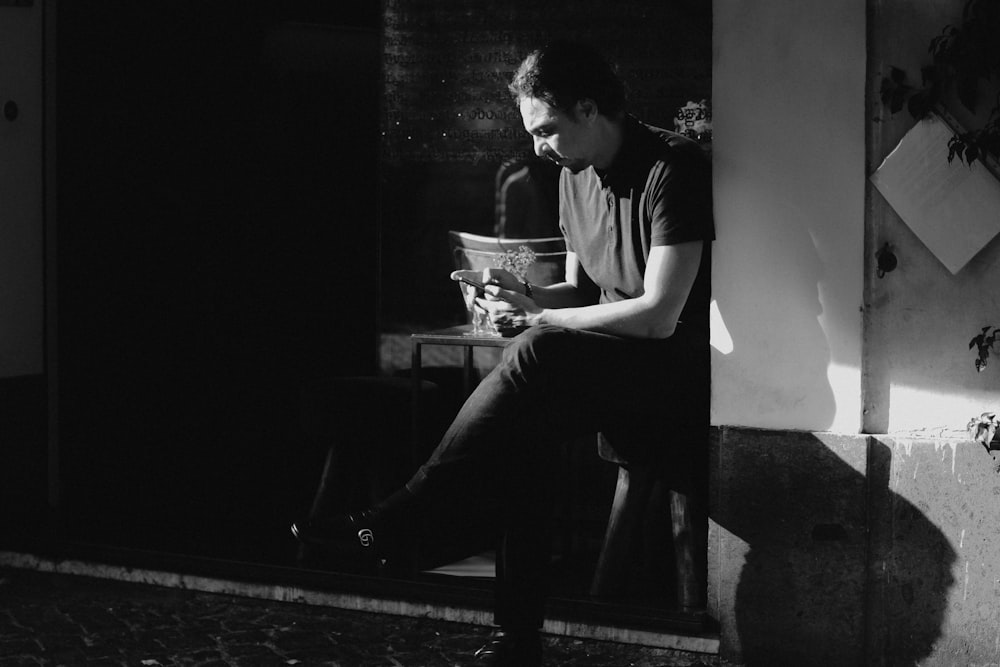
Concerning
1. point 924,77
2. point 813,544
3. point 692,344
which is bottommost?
point 813,544

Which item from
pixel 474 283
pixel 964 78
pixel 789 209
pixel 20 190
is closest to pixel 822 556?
pixel 789 209

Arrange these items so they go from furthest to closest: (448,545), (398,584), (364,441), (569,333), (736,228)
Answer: (448,545)
(364,441)
(398,584)
(736,228)
(569,333)

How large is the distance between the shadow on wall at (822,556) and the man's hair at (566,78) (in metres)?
1.25

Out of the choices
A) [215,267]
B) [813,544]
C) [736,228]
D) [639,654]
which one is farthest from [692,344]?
[215,267]

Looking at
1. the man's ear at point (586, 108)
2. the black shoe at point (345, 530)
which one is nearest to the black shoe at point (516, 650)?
the black shoe at point (345, 530)

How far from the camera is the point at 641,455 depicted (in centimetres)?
459

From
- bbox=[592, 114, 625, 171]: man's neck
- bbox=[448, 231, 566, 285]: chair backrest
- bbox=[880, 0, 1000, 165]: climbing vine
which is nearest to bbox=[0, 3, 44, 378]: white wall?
bbox=[448, 231, 566, 285]: chair backrest

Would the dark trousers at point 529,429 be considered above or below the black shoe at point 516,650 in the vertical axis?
above

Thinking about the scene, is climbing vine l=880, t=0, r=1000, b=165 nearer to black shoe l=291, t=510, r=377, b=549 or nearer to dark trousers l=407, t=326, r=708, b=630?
dark trousers l=407, t=326, r=708, b=630

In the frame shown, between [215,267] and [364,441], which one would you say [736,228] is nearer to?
[364,441]

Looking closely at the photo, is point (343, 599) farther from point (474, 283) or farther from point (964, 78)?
point (964, 78)

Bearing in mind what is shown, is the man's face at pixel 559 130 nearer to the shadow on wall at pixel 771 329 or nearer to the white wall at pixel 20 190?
the shadow on wall at pixel 771 329

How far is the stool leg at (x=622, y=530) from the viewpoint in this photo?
465 cm

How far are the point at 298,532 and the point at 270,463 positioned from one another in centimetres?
246
